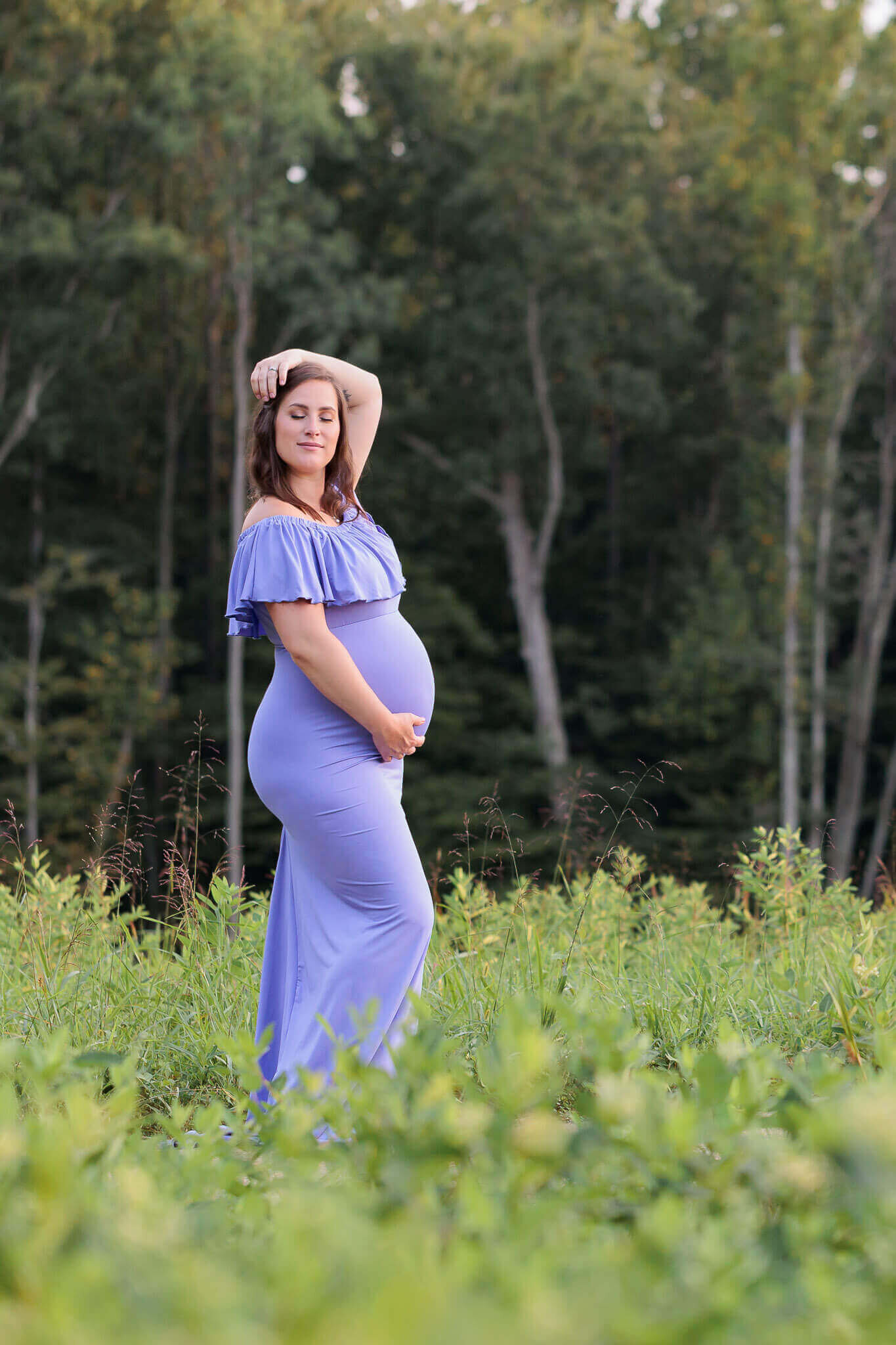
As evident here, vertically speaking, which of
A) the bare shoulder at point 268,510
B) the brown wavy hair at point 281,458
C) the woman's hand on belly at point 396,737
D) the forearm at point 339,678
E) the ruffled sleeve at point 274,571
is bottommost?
the woman's hand on belly at point 396,737

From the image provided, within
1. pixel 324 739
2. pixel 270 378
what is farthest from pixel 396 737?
pixel 270 378

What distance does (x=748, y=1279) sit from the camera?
4.53 ft

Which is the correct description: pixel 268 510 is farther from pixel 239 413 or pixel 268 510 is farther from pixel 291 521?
pixel 239 413

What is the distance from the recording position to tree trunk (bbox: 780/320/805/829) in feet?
52.1

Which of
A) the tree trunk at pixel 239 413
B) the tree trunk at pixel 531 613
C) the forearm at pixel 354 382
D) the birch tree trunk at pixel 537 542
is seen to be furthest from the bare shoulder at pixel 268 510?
the tree trunk at pixel 531 613

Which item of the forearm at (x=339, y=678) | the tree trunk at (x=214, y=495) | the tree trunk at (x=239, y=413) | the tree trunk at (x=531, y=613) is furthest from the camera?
the tree trunk at (x=531, y=613)

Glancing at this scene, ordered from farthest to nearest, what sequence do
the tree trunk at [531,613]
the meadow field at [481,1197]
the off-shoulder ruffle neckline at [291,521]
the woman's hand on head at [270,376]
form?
the tree trunk at [531,613], the woman's hand on head at [270,376], the off-shoulder ruffle neckline at [291,521], the meadow field at [481,1197]

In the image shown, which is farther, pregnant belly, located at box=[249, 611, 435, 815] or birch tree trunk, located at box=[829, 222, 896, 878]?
birch tree trunk, located at box=[829, 222, 896, 878]

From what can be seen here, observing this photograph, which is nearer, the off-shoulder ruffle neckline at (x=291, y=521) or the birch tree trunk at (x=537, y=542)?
the off-shoulder ruffle neckline at (x=291, y=521)

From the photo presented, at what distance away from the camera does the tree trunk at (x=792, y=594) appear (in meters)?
15.9

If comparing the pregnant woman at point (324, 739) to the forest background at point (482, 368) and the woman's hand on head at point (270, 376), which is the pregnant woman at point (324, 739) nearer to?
the woman's hand on head at point (270, 376)

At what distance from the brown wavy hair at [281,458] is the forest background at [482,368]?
11.3 m

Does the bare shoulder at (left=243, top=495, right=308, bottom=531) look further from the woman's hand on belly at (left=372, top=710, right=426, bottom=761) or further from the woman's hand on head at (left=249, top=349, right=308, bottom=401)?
the woman's hand on belly at (left=372, top=710, right=426, bottom=761)

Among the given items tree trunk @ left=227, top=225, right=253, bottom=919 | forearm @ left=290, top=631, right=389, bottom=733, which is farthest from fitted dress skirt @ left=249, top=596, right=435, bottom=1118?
tree trunk @ left=227, top=225, right=253, bottom=919
